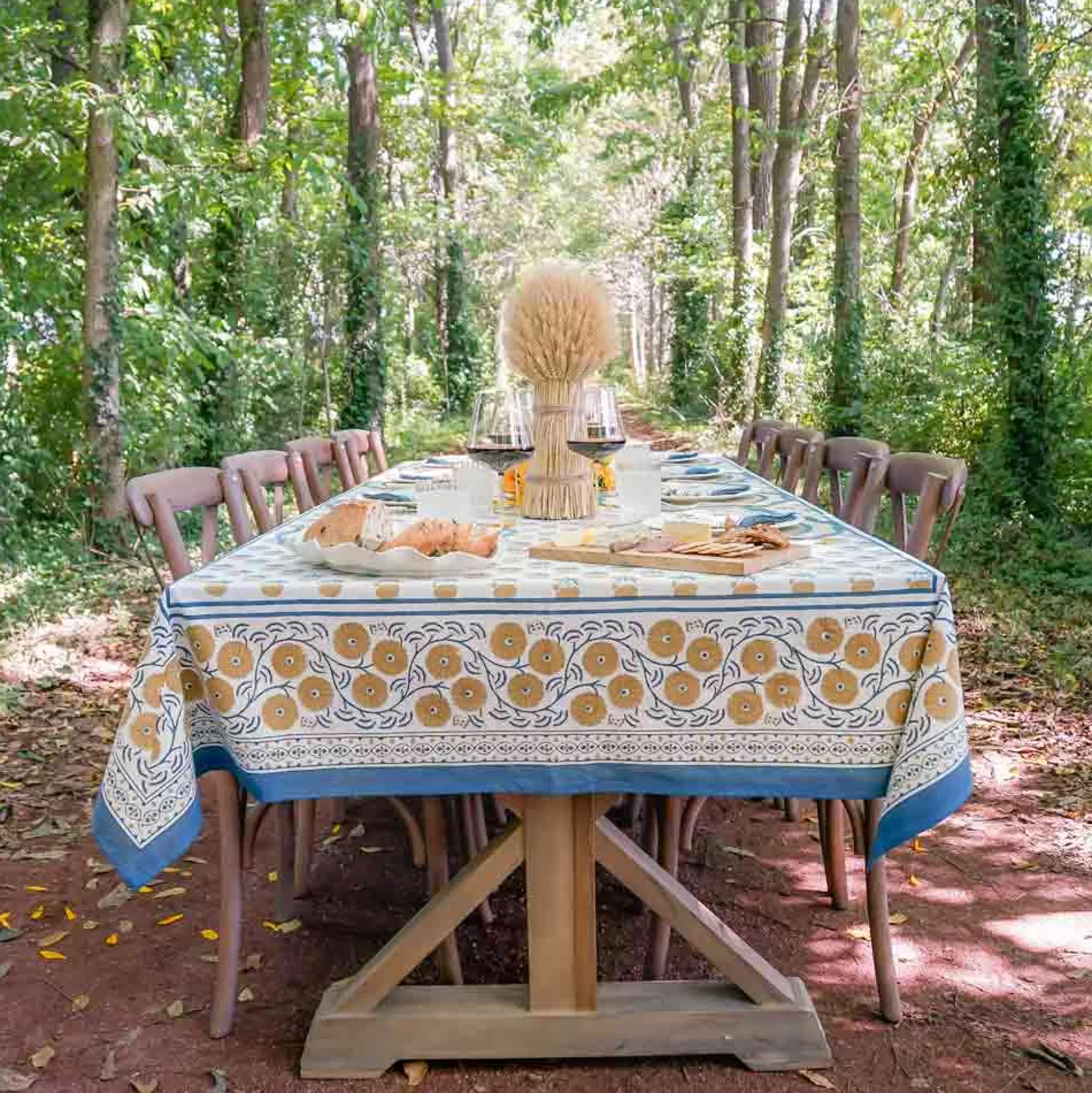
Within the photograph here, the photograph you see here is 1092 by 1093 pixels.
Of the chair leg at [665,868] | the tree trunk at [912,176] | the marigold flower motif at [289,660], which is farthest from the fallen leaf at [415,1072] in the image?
the tree trunk at [912,176]

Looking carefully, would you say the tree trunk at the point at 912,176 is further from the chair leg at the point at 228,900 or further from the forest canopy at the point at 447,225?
the chair leg at the point at 228,900

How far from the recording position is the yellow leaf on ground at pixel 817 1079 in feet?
6.54

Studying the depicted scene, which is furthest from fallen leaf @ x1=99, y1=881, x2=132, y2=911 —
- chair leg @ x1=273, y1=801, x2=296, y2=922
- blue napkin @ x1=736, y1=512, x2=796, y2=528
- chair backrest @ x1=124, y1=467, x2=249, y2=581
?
blue napkin @ x1=736, y1=512, x2=796, y2=528

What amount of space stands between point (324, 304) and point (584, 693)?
9.53m

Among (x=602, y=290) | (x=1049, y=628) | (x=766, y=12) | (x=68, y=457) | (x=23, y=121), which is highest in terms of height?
(x=766, y=12)

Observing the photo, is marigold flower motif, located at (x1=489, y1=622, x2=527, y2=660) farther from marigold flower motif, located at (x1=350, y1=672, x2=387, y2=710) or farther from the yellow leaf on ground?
the yellow leaf on ground

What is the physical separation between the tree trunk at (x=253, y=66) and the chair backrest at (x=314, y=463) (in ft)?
19.1

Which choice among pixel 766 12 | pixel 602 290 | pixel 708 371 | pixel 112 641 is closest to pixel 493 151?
pixel 708 371

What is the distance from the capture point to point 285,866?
2670mm

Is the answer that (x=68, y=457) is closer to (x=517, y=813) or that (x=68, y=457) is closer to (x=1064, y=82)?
(x=517, y=813)

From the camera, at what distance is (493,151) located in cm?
2119

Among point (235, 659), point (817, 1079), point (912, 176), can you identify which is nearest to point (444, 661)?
point (235, 659)

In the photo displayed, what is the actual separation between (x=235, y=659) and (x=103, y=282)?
5.43 m

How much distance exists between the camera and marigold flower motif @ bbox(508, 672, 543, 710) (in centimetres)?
184
